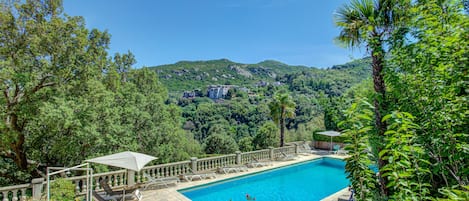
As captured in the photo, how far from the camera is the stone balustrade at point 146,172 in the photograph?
7.01 m

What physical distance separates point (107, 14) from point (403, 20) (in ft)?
49.9

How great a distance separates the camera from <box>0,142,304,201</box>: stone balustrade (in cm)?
701

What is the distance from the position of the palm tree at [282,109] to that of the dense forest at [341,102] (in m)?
0.10

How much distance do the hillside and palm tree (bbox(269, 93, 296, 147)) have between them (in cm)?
4327

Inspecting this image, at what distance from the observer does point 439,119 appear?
2199mm

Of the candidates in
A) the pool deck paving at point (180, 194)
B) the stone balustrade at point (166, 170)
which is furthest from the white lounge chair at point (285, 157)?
the stone balustrade at point (166, 170)

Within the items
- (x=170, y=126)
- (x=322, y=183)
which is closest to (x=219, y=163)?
(x=322, y=183)

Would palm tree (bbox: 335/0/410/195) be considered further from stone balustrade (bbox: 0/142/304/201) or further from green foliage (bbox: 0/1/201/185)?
green foliage (bbox: 0/1/201/185)

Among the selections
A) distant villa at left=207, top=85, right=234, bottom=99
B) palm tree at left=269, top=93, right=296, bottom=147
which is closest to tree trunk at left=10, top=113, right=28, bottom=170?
palm tree at left=269, top=93, right=296, bottom=147

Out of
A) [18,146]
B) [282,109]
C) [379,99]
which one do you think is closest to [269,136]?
[282,109]

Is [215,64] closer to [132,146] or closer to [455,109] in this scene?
[132,146]

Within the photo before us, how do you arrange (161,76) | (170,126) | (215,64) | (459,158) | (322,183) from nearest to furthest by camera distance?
(459,158) < (322,183) < (170,126) < (161,76) < (215,64)

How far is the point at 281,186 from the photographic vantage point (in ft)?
39.5

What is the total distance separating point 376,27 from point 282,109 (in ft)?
51.1
